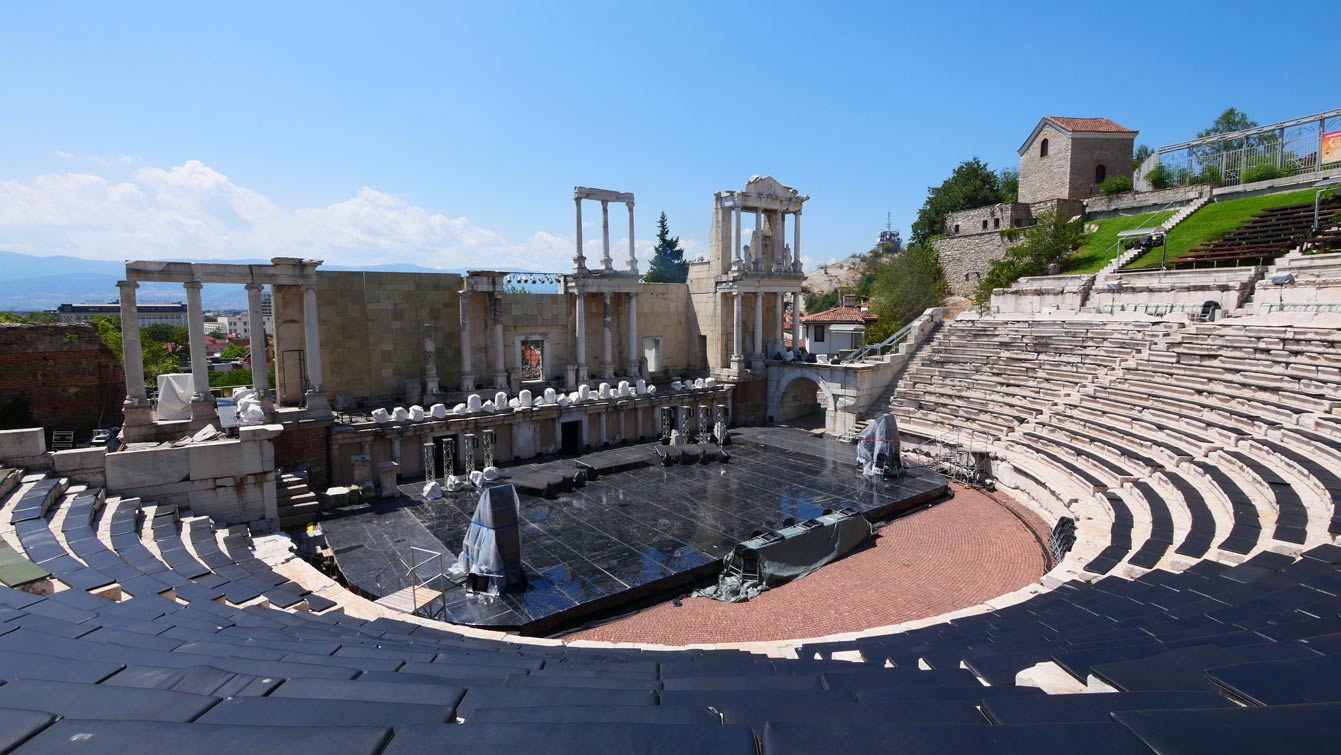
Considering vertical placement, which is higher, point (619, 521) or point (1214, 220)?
point (1214, 220)

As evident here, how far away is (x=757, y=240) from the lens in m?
31.0

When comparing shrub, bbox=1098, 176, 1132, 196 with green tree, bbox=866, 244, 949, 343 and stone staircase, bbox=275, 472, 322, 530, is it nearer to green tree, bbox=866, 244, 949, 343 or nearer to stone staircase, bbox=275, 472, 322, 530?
green tree, bbox=866, 244, 949, 343

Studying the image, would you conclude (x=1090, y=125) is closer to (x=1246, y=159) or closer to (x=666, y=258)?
(x=1246, y=159)

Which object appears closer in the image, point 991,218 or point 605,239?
point 605,239

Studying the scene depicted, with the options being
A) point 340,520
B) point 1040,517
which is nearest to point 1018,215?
point 1040,517

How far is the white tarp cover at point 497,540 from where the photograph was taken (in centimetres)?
1234

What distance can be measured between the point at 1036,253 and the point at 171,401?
3896cm

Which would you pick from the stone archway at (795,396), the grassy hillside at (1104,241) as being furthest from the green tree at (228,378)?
the grassy hillside at (1104,241)

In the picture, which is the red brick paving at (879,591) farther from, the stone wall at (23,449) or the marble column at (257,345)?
the marble column at (257,345)

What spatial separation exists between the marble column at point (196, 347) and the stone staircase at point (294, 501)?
339 cm

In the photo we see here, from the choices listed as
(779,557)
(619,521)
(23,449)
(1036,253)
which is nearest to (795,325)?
(1036,253)

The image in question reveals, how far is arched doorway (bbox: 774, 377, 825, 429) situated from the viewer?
101 ft

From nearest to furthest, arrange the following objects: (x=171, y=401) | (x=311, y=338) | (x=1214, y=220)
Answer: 1. (x=171, y=401)
2. (x=311, y=338)
3. (x=1214, y=220)

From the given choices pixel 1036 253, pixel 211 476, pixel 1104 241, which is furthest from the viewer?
pixel 1104 241
